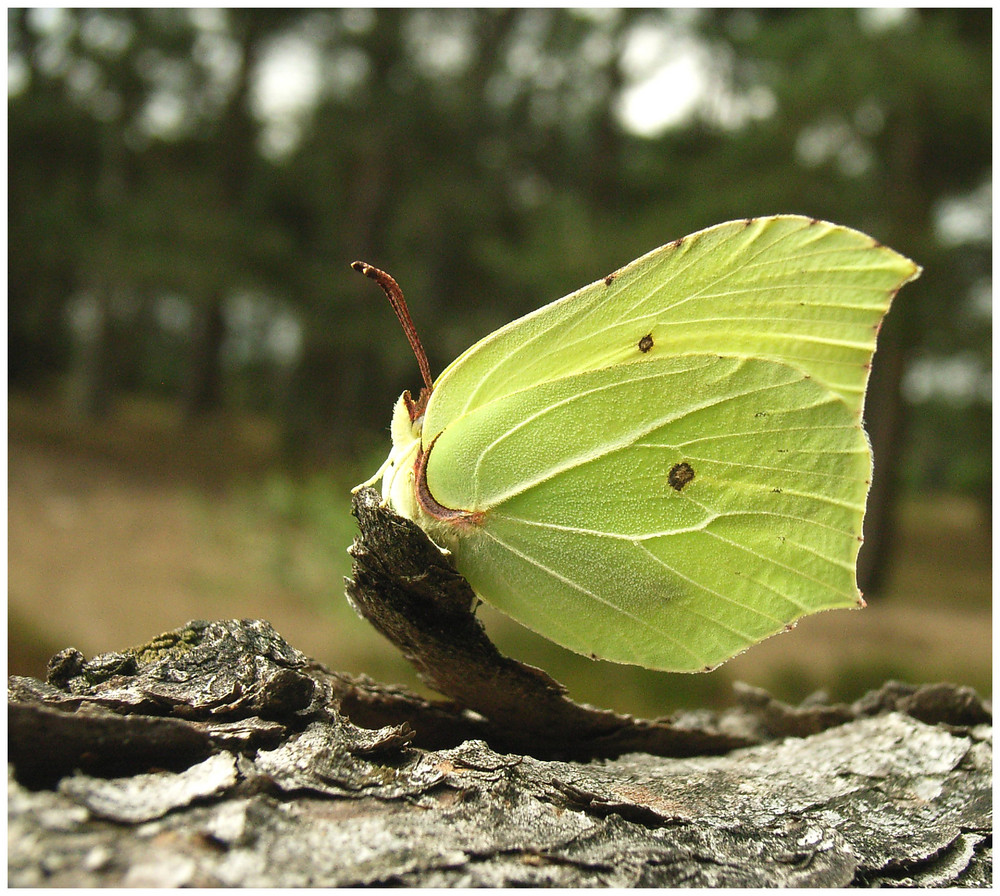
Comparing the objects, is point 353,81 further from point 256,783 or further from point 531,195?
point 256,783

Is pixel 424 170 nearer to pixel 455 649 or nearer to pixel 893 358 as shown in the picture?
pixel 893 358

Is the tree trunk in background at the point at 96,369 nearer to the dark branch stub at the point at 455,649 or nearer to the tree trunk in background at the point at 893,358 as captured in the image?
the tree trunk in background at the point at 893,358

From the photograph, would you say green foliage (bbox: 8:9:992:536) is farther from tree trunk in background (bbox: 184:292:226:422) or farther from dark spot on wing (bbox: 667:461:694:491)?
dark spot on wing (bbox: 667:461:694:491)

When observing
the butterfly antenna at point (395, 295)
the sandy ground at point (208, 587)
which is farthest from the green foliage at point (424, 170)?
the butterfly antenna at point (395, 295)

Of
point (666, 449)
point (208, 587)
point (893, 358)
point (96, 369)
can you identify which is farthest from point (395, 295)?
point (96, 369)

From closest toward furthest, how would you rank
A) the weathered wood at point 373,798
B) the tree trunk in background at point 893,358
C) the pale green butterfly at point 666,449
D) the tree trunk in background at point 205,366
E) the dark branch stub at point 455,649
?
the weathered wood at point 373,798 → the dark branch stub at point 455,649 → the pale green butterfly at point 666,449 → the tree trunk in background at point 893,358 → the tree trunk in background at point 205,366

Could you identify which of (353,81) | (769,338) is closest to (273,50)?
(353,81)
